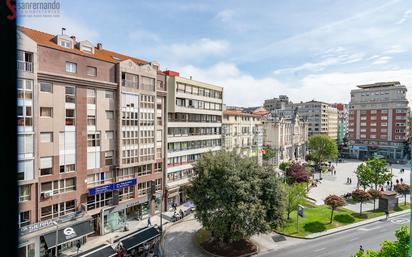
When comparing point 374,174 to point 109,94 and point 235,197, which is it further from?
point 109,94

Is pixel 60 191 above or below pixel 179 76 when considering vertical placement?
below

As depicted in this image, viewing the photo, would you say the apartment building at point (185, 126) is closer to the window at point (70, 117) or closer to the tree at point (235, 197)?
the tree at point (235, 197)

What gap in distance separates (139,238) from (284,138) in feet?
215

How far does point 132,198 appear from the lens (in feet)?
112

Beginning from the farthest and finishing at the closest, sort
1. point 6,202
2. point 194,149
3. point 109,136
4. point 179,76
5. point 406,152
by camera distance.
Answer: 1. point 406,152
2. point 194,149
3. point 179,76
4. point 109,136
5. point 6,202

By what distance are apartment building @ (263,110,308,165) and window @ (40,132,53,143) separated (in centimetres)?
5721

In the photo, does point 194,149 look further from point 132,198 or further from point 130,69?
point 130,69

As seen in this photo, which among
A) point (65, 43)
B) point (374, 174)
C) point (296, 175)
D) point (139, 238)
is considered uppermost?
point (65, 43)

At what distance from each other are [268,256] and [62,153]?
21097 mm

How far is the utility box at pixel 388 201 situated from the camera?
125 ft

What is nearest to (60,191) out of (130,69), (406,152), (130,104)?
(130,104)

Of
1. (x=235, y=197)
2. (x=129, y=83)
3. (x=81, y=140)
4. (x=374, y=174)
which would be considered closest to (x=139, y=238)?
(x=235, y=197)

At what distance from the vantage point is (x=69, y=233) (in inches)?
1030

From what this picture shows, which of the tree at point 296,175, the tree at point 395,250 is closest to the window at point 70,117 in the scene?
the tree at point 395,250
